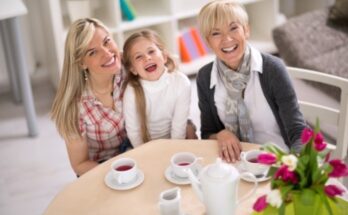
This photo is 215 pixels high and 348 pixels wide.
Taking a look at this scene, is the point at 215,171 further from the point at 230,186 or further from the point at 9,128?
the point at 9,128

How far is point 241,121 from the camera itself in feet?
6.30

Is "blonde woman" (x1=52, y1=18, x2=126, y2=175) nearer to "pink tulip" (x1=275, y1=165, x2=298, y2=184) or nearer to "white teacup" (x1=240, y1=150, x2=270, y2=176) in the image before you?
"white teacup" (x1=240, y1=150, x2=270, y2=176)

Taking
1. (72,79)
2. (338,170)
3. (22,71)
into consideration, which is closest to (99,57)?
(72,79)

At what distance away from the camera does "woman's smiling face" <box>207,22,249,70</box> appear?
183cm

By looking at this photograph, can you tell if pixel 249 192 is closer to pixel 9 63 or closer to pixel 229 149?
pixel 229 149

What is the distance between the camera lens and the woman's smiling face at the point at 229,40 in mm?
1825

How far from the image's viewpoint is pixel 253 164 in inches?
59.3

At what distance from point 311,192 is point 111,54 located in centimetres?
101

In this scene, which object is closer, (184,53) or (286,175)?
(286,175)

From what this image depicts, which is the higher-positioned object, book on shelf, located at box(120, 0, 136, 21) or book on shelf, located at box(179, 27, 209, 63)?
book on shelf, located at box(120, 0, 136, 21)

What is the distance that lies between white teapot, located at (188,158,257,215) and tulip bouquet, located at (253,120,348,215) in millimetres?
121

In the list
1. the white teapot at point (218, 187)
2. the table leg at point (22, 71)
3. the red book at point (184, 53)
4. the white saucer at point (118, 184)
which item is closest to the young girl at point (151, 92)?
the white saucer at point (118, 184)

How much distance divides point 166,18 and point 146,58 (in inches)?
67.2

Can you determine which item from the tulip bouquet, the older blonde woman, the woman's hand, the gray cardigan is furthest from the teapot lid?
the gray cardigan
